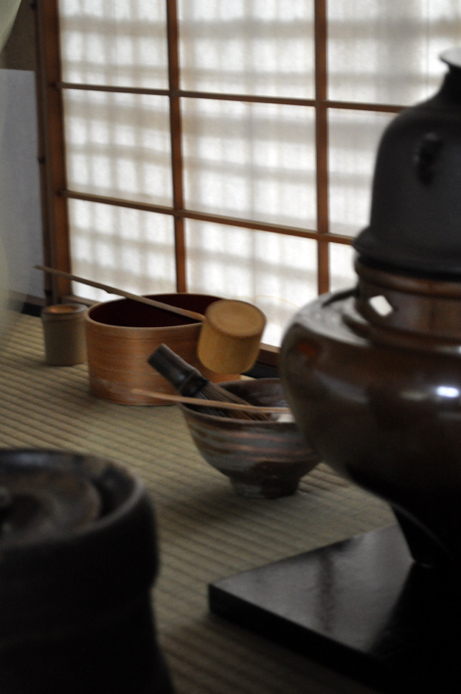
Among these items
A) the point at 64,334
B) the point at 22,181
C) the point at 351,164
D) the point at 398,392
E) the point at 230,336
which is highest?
the point at 351,164

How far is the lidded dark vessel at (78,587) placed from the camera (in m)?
1.02

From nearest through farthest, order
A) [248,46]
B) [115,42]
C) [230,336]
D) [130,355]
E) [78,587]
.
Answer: [78,587]
[230,336]
[130,355]
[248,46]
[115,42]

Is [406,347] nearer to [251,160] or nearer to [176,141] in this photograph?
[251,160]

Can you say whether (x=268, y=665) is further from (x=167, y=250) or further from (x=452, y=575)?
(x=167, y=250)

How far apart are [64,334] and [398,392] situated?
1.92 metres

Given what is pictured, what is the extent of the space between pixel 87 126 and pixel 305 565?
2.31 meters

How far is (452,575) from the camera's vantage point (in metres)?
1.64

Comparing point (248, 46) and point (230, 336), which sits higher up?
point (248, 46)

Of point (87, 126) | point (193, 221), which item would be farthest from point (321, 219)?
point (87, 126)

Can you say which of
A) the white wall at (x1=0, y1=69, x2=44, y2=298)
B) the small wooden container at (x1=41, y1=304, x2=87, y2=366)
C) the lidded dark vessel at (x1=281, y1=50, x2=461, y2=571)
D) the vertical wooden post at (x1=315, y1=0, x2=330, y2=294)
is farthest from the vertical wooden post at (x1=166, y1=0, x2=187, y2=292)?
the lidded dark vessel at (x1=281, y1=50, x2=461, y2=571)

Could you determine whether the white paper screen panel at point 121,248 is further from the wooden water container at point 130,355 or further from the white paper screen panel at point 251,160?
the wooden water container at point 130,355

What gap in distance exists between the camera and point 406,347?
136 cm

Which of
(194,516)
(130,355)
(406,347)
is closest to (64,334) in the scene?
(130,355)

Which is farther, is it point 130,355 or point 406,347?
point 130,355
